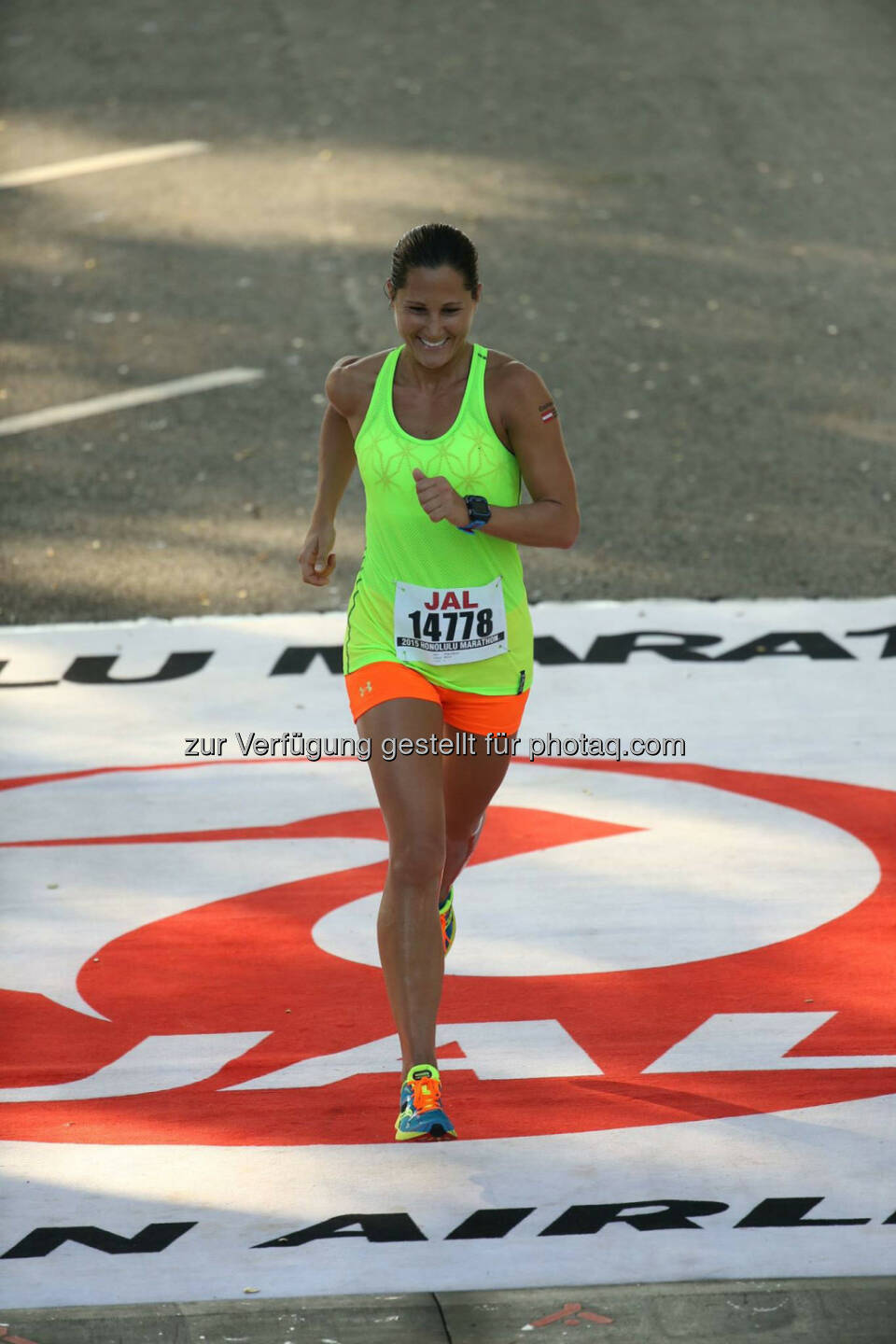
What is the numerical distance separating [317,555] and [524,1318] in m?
2.03

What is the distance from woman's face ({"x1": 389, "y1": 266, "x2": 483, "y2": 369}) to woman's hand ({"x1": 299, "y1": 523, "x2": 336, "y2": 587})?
63 centimetres

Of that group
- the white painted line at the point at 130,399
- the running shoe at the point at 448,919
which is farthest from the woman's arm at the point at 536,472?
the white painted line at the point at 130,399

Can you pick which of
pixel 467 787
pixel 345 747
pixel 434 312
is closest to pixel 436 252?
pixel 434 312

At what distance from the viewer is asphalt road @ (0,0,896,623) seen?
883cm

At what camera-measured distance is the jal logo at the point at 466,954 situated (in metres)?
4.23

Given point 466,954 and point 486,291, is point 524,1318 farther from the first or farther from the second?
point 486,291

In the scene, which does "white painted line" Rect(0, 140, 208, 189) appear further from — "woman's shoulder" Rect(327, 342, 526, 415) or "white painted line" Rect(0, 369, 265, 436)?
"woman's shoulder" Rect(327, 342, 526, 415)

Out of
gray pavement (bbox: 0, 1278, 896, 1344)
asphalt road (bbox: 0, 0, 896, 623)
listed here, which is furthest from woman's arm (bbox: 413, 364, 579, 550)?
asphalt road (bbox: 0, 0, 896, 623)

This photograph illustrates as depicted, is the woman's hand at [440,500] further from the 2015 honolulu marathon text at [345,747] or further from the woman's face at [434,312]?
the 2015 honolulu marathon text at [345,747]

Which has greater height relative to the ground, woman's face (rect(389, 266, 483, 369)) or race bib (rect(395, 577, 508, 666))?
woman's face (rect(389, 266, 483, 369))

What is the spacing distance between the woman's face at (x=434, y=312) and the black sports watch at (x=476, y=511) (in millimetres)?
354

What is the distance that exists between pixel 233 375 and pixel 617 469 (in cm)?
265

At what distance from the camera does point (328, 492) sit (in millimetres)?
4648

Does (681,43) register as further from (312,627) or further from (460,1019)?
(460,1019)
